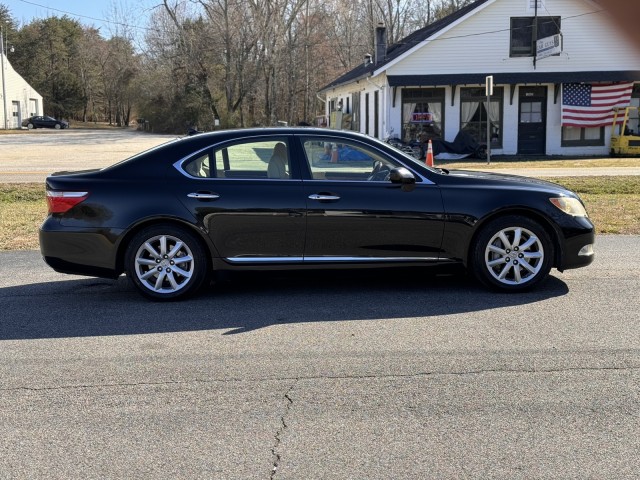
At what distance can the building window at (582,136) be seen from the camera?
29.8 meters

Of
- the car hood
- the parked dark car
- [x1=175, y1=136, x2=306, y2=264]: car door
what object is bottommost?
[x1=175, y1=136, x2=306, y2=264]: car door

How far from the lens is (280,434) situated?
3807 mm

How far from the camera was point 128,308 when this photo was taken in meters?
6.52

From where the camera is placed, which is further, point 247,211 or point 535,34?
point 535,34

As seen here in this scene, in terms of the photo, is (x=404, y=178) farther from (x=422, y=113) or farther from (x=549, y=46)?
(x=422, y=113)

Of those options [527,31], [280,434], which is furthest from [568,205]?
[527,31]

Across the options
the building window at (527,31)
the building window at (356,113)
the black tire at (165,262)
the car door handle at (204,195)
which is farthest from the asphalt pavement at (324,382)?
the building window at (356,113)

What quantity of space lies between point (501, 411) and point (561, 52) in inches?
1085

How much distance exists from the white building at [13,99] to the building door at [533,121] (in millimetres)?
57003

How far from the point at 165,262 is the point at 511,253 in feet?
10.6

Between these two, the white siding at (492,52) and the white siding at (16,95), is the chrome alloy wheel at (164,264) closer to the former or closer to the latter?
the white siding at (492,52)

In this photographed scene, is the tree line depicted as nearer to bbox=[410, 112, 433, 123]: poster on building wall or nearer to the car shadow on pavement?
bbox=[410, 112, 433, 123]: poster on building wall

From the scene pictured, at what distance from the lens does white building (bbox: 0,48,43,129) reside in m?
72.4

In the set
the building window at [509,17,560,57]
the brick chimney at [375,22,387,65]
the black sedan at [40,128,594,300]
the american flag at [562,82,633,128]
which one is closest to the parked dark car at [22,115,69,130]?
the brick chimney at [375,22,387,65]
